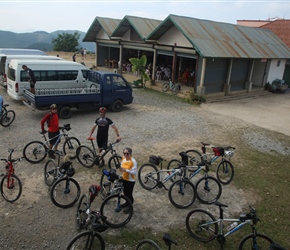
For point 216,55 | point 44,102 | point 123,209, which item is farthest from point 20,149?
point 216,55

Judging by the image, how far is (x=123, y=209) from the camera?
18.9ft

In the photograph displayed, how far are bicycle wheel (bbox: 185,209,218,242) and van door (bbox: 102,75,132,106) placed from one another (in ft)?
28.2

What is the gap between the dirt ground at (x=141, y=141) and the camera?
217 inches

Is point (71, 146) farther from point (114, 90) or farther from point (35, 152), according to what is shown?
point (114, 90)

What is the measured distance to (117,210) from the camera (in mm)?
5719

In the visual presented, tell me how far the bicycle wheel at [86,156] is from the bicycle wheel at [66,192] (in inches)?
65.0

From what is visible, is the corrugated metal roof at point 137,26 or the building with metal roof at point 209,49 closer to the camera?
the building with metal roof at point 209,49

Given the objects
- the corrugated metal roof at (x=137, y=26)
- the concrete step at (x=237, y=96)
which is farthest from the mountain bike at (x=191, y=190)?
the corrugated metal roof at (x=137, y=26)

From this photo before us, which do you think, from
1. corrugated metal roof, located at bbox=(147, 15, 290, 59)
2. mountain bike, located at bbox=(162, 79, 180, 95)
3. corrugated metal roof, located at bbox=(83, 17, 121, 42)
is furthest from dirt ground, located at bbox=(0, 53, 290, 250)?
corrugated metal roof, located at bbox=(83, 17, 121, 42)

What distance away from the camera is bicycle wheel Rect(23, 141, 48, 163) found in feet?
26.1

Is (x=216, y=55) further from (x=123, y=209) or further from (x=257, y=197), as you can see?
(x=123, y=209)

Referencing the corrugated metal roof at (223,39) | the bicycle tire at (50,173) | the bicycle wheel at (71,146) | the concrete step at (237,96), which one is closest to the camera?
the bicycle tire at (50,173)

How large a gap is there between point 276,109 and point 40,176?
15013 millimetres

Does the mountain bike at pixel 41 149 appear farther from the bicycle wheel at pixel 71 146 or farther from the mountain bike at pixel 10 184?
the mountain bike at pixel 10 184
